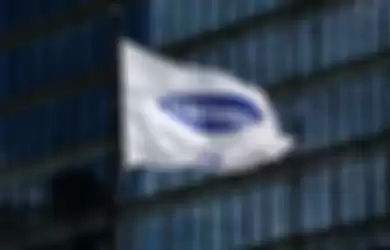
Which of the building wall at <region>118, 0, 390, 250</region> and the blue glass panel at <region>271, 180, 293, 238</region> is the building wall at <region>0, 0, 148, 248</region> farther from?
the blue glass panel at <region>271, 180, 293, 238</region>

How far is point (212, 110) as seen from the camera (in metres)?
25.2

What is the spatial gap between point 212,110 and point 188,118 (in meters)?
0.45

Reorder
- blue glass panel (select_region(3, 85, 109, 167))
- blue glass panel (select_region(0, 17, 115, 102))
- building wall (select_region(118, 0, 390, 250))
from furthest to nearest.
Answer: blue glass panel (select_region(0, 17, 115, 102)) < blue glass panel (select_region(3, 85, 109, 167)) < building wall (select_region(118, 0, 390, 250))

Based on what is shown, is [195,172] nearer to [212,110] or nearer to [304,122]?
[304,122]

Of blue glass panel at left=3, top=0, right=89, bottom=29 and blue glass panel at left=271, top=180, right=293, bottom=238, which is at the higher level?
blue glass panel at left=3, top=0, right=89, bottom=29

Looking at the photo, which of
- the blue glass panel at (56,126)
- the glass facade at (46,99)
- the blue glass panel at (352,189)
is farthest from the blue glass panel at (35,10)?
the blue glass panel at (352,189)

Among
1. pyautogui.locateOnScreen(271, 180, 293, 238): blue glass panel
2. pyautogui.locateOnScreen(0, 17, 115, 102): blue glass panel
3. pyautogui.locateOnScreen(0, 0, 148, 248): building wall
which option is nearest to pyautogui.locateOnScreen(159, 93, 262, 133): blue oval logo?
pyautogui.locateOnScreen(271, 180, 293, 238): blue glass panel

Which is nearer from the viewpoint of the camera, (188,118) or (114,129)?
(188,118)

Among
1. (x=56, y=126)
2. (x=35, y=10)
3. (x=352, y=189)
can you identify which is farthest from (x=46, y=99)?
(x=352, y=189)

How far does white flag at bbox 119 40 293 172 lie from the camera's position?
24.4 m

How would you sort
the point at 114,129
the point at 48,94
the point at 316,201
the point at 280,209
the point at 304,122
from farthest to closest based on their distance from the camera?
the point at 48,94
the point at 114,129
the point at 304,122
the point at 280,209
the point at 316,201

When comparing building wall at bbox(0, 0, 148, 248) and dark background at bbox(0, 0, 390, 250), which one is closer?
dark background at bbox(0, 0, 390, 250)

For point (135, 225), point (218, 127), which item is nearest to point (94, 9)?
point (135, 225)

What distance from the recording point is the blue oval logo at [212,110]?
2473 cm
